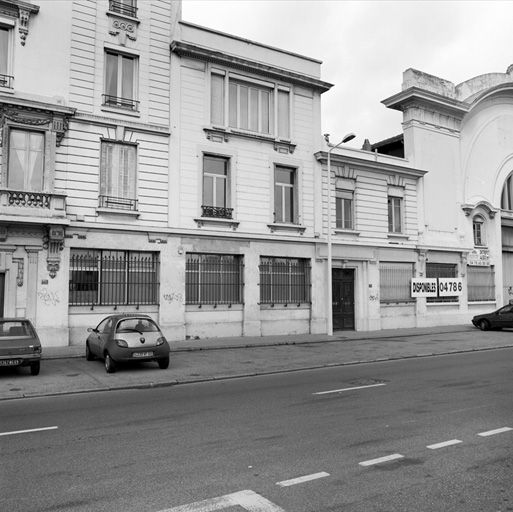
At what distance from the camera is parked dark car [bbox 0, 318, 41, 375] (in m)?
12.1

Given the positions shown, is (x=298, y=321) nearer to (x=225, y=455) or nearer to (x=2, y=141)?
(x=2, y=141)

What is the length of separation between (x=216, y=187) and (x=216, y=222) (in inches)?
64.0

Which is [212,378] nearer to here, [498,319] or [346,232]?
[346,232]

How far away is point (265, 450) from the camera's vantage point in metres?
6.11

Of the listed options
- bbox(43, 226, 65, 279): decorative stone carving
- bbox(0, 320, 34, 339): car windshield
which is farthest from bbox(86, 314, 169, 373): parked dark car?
bbox(43, 226, 65, 279): decorative stone carving

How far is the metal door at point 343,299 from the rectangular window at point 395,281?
174 centimetres

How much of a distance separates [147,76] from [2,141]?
20.1ft

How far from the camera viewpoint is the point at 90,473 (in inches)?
211

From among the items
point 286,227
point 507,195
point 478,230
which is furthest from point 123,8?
point 507,195

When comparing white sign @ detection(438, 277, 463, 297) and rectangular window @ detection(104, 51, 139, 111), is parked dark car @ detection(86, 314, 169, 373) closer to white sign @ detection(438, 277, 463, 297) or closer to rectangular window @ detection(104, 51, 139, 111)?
rectangular window @ detection(104, 51, 139, 111)

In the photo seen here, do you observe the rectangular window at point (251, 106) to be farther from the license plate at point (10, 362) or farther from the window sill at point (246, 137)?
the license plate at point (10, 362)

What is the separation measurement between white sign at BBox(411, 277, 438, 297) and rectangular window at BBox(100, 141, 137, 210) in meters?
15.0

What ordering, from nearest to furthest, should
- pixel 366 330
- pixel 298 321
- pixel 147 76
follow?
pixel 147 76 → pixel 298 321 → pixel 366 330

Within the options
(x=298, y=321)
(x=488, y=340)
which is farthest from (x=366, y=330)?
(x=488, y=340)
